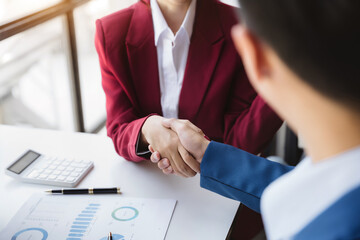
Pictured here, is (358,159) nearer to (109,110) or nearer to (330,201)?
(330,201)

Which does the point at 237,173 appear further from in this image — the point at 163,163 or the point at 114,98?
the point at 114,98

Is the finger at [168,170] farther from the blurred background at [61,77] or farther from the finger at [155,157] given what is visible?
the blurred background at [61,77]

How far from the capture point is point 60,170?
1.08 meters

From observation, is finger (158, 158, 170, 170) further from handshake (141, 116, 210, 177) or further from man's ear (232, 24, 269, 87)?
man's ear (232, 24, 269, 87)

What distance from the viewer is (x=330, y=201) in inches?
18.7


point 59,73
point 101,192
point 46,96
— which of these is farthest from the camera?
point 46,96

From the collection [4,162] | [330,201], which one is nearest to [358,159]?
[330,201]

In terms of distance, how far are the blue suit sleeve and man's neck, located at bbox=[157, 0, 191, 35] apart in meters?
0.54

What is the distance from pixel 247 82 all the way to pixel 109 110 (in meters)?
0.47

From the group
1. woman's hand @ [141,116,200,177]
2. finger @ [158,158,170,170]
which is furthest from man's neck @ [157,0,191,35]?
finger @ [158,158,170,170]

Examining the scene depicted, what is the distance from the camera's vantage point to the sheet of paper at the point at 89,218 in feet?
2.81

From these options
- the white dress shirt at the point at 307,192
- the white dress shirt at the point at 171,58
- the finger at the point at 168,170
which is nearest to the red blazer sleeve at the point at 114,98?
the white dress shirt at the point at 171,58

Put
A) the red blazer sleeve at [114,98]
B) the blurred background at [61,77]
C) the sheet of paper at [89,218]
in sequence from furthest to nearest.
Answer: the blurred background at [61,77]
the red blazer sleeve at [114,98]
the sheet of paper at [89,218]

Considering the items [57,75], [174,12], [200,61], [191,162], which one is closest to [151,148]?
[191,162]
